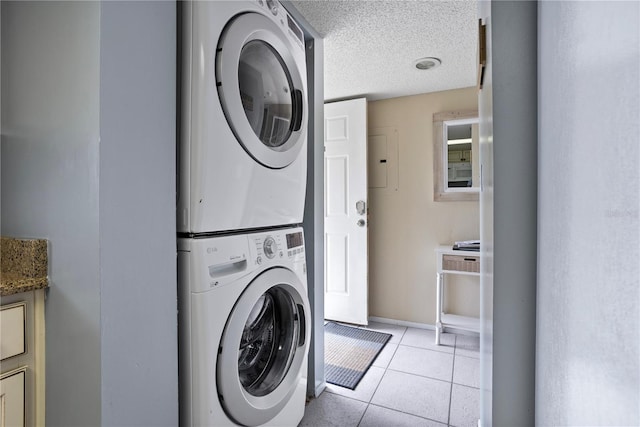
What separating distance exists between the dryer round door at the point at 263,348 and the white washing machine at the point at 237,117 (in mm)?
279

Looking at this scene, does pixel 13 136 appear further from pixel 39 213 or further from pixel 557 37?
pixel 557 37

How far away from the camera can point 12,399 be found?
2.52 feet

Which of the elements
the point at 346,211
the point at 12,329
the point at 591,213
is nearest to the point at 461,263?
the point at 346,211

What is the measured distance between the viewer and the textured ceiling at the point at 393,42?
5.37 ft

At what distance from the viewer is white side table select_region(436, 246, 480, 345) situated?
247 cm

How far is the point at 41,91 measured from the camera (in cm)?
82

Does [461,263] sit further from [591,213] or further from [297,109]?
[591,213]

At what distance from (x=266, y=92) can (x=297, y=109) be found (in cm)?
17

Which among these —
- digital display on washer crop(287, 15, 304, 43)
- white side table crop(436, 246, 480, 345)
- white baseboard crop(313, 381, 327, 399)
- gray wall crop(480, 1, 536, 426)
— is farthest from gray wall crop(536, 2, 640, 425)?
white side table crop(436, 246, 480, 345)

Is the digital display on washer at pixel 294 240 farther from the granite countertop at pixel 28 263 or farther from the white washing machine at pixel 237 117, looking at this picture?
the granite countertop at pixel 28 263

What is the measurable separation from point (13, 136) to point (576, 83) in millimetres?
1285

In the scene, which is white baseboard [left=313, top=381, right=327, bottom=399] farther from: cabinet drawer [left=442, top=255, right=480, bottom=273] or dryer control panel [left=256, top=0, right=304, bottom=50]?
dryer control panel [left=256, top=0, right=304, bottom=50]

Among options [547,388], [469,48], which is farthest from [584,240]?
[469,48]

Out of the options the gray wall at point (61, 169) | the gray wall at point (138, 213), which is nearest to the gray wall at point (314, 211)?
the gray wall at point (138, 213)
